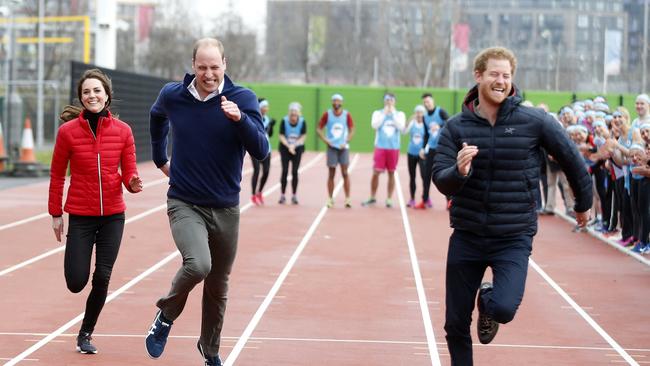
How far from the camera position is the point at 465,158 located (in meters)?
6.62

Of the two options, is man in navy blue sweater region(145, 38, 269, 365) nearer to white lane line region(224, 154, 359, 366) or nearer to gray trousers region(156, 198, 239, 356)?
gray trousers region(156, 198, 239, 356)

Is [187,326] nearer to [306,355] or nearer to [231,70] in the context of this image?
[306,355]

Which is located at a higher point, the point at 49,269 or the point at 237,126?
the point at 237,126

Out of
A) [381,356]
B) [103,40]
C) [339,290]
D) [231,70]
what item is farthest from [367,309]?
[231,70]

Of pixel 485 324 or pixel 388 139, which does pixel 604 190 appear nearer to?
pixel 388 139

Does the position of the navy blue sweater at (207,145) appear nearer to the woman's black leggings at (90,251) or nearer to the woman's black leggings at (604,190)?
the woman's black leggings at (90,251)

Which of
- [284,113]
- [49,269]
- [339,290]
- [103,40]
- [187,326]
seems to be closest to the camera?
[187,326]

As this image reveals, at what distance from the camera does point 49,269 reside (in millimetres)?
13609

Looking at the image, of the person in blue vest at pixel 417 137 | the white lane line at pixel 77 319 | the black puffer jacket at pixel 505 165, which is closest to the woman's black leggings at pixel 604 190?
the person in blue vest at pixel 417 137

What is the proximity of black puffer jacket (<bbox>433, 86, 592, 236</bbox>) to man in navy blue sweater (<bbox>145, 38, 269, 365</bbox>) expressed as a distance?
1.25 metres

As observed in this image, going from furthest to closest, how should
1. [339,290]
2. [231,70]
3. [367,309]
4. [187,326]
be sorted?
[231,70]
[339,290]
[367,309]
[187,326]

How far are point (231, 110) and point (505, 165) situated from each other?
155 cm

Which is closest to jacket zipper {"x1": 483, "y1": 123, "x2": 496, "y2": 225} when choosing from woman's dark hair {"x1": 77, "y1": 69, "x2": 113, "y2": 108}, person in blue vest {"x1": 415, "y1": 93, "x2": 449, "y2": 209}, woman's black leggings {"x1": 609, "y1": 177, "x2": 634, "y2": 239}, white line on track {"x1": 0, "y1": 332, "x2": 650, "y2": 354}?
white line on track {"x1": 0, "y1": 332, "x2": 650, "y2": 354}

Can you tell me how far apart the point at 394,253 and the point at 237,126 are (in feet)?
28.4
